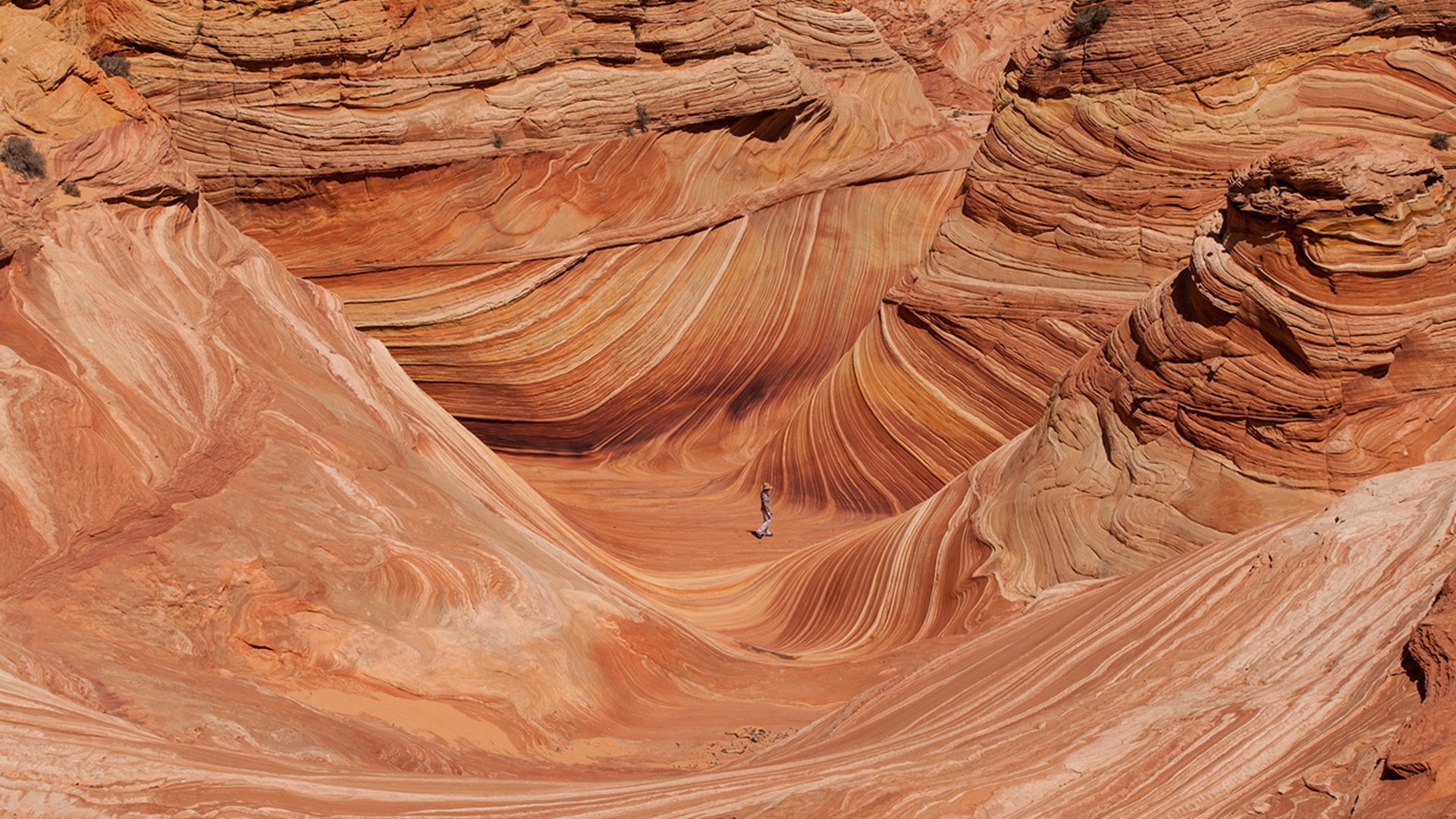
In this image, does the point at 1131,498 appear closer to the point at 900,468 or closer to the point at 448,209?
the point at 900,468

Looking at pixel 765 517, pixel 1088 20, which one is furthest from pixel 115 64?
pixel 1088 20

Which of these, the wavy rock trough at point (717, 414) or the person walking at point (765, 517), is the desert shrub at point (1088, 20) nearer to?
the wavy rock trough at point (717, 414)

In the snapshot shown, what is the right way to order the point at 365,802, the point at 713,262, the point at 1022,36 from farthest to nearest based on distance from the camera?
the point at 1022,36
the point at 713,262
the point at 365,802

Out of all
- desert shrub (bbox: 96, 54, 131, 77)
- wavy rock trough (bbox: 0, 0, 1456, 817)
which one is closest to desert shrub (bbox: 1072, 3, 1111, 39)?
wavy rock trough (bbox: 0, 0, 1456, 817)

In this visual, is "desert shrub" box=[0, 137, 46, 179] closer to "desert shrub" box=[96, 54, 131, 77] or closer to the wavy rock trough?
the wavy rock trough

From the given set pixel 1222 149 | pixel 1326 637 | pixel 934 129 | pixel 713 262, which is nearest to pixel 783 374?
pixel 713 262

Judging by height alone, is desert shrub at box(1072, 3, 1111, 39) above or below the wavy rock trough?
above
